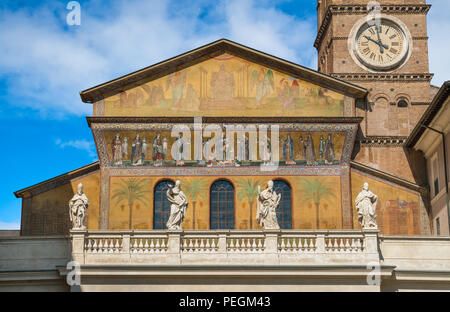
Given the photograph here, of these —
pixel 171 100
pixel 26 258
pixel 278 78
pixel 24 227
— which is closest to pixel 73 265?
pixel 26 258

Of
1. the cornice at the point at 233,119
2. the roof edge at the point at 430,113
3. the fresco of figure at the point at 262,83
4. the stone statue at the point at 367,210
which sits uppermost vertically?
the fresco of figure at the point at 262,83

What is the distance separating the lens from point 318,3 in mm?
49000

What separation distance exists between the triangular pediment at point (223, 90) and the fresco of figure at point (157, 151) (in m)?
1.08

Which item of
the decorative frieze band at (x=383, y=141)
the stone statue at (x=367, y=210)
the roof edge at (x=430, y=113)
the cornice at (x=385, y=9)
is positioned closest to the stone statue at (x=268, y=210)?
the stone statue at (x=367, y=210)

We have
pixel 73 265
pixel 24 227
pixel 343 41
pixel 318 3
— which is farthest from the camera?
pixel 318 3

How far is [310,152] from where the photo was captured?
1389 inches

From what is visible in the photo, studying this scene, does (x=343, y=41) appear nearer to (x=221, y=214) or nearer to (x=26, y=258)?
(x=221, y=214)

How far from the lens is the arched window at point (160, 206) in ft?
113

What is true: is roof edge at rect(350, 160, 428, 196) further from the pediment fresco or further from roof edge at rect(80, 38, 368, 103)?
roof edge at rect(80, 38, 368, 103)

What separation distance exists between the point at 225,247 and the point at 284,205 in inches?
345

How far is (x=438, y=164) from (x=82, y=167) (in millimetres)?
13587

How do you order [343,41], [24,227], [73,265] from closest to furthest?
1. [73,265]
2. [24,227]
3. [343,41]

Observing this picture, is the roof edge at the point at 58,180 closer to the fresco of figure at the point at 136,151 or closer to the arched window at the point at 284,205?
the fresco of figure at the point at 136,151

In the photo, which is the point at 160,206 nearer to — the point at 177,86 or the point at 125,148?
the point at 125,148
